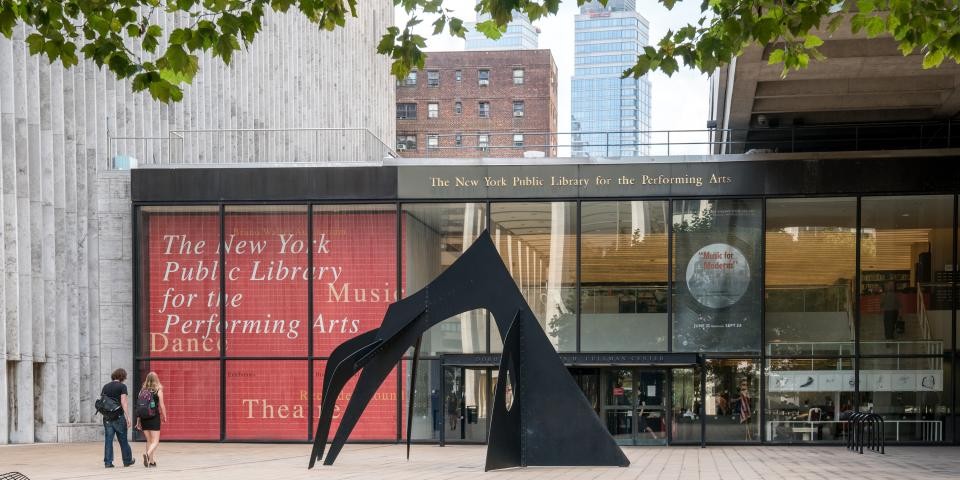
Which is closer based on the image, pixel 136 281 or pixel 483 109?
pixel 136 281

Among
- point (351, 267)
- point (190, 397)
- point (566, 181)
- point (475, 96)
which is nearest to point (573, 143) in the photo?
point (566, 181)

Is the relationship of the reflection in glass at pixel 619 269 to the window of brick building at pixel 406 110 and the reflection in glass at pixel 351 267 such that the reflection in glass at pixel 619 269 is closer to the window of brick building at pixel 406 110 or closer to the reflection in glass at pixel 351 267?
the reflection in glass at pixel 351 267

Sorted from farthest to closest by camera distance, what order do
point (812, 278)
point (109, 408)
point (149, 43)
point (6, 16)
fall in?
1. point (812, 278)
2. point (109, 408)
3. point (149, 43)
4. point (6, 16)

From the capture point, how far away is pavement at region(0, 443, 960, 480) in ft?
49.9

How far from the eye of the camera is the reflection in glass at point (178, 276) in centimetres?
2439

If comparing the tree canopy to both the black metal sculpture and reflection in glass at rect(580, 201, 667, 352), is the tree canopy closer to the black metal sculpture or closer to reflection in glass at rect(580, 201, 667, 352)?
the black metal sculpture

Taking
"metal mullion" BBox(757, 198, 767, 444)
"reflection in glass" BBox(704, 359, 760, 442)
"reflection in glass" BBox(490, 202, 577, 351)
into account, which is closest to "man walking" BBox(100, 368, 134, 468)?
"reflection in glass" BBox(490, 202, 577, 351)

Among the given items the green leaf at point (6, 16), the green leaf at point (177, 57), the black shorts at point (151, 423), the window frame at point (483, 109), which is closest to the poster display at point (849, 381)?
A: the black shorts at point (151, 423)

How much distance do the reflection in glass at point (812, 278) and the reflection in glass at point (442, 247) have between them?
225 inches

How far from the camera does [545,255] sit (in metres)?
24.1

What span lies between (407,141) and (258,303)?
6140 cm

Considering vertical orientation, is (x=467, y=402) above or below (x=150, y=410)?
below

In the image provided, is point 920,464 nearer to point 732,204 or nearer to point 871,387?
point 871,387

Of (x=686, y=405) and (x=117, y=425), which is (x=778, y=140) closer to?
(x=686, y=405)
